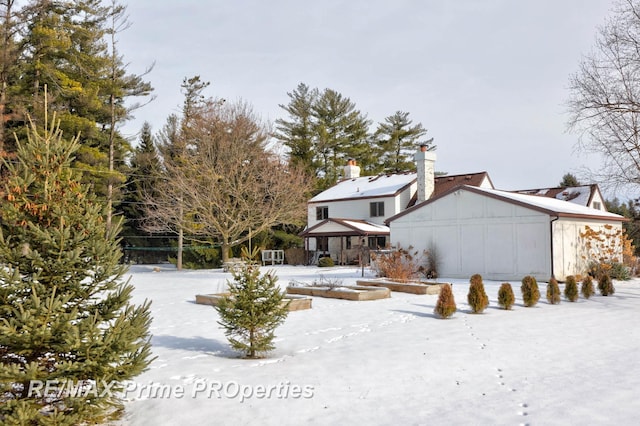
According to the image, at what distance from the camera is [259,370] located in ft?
23.3

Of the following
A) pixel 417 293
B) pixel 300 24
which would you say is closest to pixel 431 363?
pixel 417 293

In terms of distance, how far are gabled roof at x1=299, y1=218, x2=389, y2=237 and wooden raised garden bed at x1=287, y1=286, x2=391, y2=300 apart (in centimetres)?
1619

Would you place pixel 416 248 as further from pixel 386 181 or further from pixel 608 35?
pixel 386 181

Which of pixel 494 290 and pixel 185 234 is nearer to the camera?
pixel 494 290

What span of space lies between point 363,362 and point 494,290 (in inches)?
436

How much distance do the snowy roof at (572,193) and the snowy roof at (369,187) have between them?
8264 millimetres

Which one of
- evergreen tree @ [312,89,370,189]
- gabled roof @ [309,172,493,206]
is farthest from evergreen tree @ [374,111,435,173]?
gabled roof @ [309,172,493,206]

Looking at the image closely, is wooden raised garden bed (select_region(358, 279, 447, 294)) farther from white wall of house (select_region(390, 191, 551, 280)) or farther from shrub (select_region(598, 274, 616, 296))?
white wall of house (select_region(390, 191, 551, 280))

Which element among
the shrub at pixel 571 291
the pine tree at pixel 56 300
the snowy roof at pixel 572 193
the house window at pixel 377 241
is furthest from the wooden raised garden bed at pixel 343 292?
the snowy roof at pixel 572 193

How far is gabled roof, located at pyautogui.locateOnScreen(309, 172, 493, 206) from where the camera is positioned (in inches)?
1352

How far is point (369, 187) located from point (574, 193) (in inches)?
558

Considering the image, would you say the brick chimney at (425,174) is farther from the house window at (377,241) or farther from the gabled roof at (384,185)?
the house window at (377,241)

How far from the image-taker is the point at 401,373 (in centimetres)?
684

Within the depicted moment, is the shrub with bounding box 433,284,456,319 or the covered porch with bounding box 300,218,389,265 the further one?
the covered porch with bounding box 300,218,389,265
